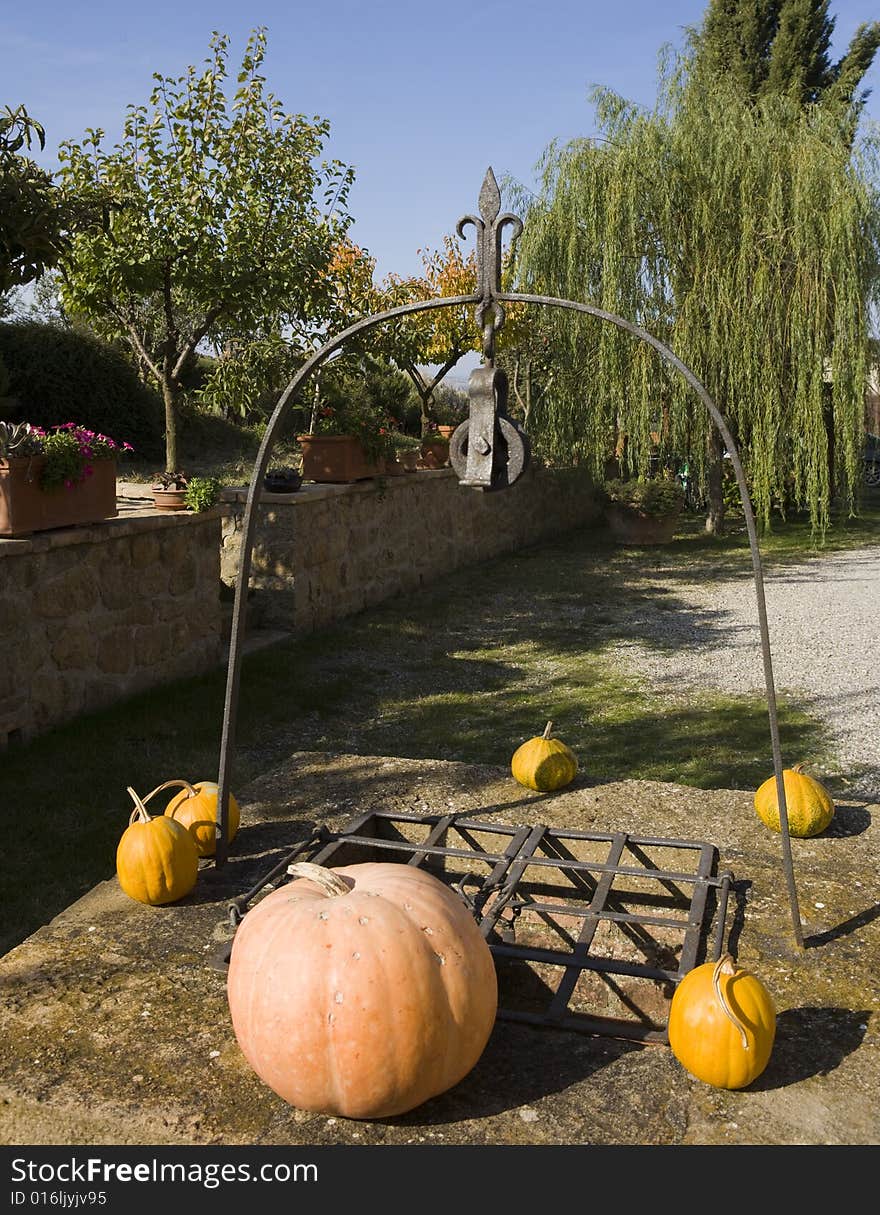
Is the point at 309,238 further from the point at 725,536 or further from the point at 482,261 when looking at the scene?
the point at 725,536

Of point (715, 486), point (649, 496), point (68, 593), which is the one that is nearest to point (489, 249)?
point (68, 593)

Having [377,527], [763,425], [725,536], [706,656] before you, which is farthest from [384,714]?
[725,536]

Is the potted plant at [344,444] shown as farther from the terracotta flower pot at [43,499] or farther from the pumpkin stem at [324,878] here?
the pumpkin stem at [324,878]

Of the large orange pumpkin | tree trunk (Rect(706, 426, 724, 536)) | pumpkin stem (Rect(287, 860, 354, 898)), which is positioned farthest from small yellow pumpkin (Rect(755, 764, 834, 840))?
tree trunk (Rect(706, 426, 724, 536))

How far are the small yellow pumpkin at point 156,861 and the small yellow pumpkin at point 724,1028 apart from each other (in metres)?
1.32

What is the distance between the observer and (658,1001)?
2885 mm

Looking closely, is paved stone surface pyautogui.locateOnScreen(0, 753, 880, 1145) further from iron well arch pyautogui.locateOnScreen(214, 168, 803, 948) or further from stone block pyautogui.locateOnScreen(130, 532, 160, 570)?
stone block pyautogui.locateOnScreen(130, 532, 160, 570)

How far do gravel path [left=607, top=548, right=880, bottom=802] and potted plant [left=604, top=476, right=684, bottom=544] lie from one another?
6.78 ft

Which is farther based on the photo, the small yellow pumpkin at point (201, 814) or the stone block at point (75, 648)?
the stone block at point (75, 648)

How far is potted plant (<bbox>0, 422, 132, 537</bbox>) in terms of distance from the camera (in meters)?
5.36

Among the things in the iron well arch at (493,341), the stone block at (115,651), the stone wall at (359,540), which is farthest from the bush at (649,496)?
the iron well arch at (493,341)

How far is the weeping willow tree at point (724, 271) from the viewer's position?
11.9 m

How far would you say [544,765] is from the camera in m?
3.51
